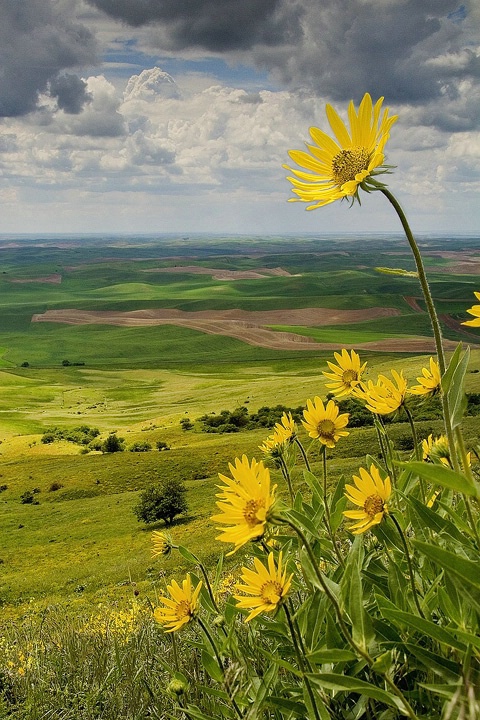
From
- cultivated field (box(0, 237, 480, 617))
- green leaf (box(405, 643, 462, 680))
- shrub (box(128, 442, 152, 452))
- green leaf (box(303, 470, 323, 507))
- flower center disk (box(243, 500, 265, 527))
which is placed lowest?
shrub (box(128, 442, 152, 452))

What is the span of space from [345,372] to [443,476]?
164 cm

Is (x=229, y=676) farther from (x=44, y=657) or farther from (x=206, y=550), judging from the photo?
(x=206, y=550)

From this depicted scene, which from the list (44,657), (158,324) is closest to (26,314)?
(158,324)

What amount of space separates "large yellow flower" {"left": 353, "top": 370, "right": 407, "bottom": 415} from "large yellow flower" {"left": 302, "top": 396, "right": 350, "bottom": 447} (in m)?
0.16

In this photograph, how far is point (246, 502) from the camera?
1710 millimetres

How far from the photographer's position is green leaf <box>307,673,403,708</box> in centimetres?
148

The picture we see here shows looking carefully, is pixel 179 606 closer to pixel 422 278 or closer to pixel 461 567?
pixel 461 567

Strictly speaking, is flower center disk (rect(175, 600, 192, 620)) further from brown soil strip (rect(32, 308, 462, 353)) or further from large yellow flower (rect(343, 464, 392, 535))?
brown soil strip (rect(32, 308, 462, 353))

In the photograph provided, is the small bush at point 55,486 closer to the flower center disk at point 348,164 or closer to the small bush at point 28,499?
the small bush at point 28,499

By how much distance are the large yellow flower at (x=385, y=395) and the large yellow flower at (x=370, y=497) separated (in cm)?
43

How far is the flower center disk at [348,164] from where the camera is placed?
1824mm

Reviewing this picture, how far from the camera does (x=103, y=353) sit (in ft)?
396

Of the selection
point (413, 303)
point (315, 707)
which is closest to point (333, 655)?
point (315, 707)

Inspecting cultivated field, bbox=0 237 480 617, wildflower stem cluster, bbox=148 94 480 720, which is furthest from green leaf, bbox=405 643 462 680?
cultivated field, bbox=0 237 480 617
